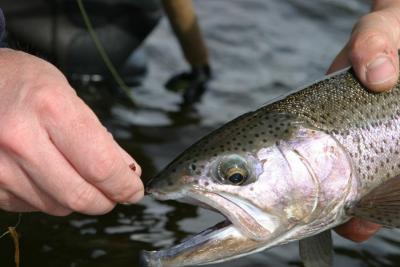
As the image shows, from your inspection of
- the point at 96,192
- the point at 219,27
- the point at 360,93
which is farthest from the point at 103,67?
the point at 96,192

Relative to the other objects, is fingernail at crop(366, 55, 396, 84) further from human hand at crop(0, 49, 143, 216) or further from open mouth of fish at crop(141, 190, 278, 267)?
human hand at crop(0, 49, 143, 216)

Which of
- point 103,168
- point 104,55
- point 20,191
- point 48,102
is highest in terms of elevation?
point 48,102

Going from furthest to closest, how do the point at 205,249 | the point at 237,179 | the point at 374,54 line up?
the point at 374,54 → the point at 237,179 → the point at 205,249

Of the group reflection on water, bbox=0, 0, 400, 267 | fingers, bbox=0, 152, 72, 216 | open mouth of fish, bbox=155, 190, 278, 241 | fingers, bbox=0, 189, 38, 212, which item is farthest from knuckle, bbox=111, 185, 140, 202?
reflection on water, bbox=0, 0, 400, 267

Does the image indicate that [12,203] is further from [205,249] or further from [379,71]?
[379,71]

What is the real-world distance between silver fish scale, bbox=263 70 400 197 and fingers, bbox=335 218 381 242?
443mm

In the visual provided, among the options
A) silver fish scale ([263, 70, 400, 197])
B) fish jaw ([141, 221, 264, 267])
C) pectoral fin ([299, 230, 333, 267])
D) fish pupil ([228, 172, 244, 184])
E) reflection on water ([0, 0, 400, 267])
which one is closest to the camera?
fish jaw ([141, 221, 264, 267])

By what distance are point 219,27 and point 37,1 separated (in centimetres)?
240

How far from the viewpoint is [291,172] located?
2807 mm

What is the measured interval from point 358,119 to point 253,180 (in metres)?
0.49

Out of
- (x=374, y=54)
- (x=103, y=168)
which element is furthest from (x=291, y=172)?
(x=103, y=168)

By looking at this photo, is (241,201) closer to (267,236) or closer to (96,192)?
(267,236)

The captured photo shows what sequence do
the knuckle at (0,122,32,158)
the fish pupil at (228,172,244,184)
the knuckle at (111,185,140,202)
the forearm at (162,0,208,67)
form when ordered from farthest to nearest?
the forearm at (162,0,208,67) < the fish pupil at (228,172,244,184) < the knuckle at (111,185,140,202) < the knuckle at (0,122,32,158)

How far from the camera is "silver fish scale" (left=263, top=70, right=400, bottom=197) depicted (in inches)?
114
